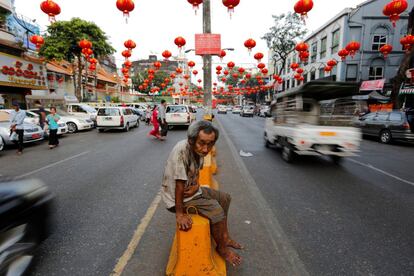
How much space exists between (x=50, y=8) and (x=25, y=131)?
4.91m

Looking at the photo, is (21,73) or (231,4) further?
(21,73)

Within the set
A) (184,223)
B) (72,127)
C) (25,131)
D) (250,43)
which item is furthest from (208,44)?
(72,127)

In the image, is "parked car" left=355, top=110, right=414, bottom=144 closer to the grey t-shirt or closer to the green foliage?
the grey t-shirt

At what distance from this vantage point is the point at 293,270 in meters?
2.46

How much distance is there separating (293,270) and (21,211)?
2.70 meters

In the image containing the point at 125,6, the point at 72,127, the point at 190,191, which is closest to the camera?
the point at 190,191

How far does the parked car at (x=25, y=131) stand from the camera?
8620 millimetres

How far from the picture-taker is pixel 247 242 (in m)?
2.96

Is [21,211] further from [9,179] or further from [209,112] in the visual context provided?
[209,112]

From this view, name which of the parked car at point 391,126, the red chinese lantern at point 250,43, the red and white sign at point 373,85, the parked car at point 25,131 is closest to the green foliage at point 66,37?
the parked car at point 25,131

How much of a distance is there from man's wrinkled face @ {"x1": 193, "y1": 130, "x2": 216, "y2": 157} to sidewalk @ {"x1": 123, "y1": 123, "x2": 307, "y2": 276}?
4.26 ft

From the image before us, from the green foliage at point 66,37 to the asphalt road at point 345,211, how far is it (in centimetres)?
2131

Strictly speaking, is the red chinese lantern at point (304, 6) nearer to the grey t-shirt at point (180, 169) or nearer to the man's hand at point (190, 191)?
the grey t-shirt at point (180, 169)

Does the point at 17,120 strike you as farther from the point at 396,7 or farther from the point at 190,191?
the point at 396,7
